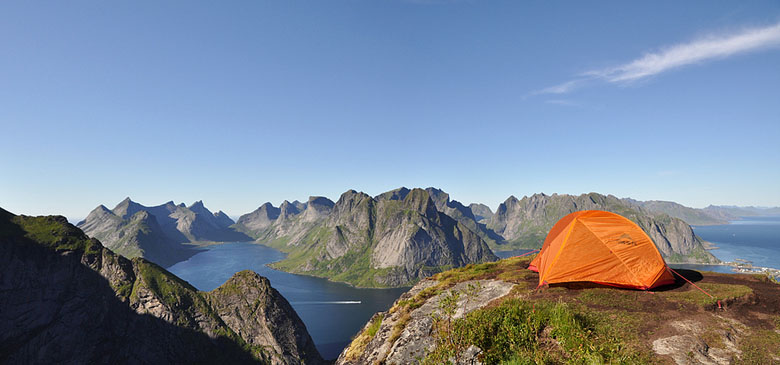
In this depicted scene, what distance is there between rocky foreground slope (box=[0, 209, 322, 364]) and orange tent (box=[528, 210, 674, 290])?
111 m

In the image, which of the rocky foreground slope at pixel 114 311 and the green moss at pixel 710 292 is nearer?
the green moss at pixel 710 292

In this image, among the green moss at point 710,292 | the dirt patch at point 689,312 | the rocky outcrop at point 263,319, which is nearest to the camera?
the dirt patch at point 689,312

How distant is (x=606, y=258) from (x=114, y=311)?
138 metres

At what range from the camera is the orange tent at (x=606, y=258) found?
42.2ft

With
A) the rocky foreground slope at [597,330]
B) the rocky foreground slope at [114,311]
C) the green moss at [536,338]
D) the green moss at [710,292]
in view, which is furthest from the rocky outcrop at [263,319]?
the green moss at [710,292]

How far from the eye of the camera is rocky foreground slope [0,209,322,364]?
84.8 metres

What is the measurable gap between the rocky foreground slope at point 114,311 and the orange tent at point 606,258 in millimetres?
110680

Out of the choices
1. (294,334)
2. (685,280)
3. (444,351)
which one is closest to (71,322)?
(294,334)

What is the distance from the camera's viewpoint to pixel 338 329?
165375 mm

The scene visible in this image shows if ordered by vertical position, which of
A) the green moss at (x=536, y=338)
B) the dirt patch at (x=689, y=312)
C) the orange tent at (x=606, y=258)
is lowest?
the dirt patch at (x=689, y=312)

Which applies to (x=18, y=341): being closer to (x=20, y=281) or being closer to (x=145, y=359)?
(x=20, y=281)

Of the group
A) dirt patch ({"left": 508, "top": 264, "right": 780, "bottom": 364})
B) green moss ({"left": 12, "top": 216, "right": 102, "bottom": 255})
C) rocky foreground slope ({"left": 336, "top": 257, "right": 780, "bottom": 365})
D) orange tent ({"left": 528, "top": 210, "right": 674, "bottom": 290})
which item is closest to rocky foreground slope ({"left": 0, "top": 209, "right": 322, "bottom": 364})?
green moss ({"left": 12, "top": 216, "right": 102, "bottom": 255})

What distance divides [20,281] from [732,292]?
154 m

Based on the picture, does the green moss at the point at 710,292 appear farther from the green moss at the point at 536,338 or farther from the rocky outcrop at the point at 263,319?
the rocky outcrop at the point at 263,319
